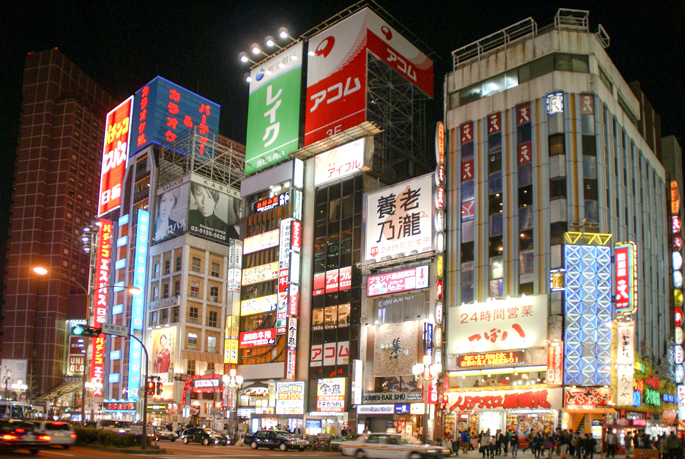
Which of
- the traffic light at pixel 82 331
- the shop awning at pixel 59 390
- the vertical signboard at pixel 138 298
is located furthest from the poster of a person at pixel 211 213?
the traffic light at pixel 82 331

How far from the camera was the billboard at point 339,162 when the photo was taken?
6153cm

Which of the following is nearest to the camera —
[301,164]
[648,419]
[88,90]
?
[648,419]

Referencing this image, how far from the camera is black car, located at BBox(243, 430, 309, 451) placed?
151ft

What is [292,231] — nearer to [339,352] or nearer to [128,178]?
[339,352]

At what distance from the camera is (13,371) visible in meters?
115

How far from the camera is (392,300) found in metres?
55.7

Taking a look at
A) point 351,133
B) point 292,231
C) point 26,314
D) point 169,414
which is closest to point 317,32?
point 351,133

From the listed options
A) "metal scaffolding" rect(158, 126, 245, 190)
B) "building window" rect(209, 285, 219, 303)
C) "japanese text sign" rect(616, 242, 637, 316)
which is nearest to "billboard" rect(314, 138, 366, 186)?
"metal scaffolding" rect(158, 126, 245, 190)

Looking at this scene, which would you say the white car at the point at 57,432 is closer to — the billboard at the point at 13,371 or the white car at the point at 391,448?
the white car at the point at 391,448

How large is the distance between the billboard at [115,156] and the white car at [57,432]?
223ft

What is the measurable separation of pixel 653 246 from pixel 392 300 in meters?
23.3

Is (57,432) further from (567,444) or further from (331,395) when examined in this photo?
(331,395)

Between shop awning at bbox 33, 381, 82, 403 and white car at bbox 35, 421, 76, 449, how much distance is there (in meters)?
74.7

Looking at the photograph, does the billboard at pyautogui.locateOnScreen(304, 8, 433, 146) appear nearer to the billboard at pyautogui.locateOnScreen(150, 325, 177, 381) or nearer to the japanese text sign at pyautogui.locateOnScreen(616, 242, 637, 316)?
the japanese text sign at pyautogui.locateOnScreen(616, 242, 637, 316)
